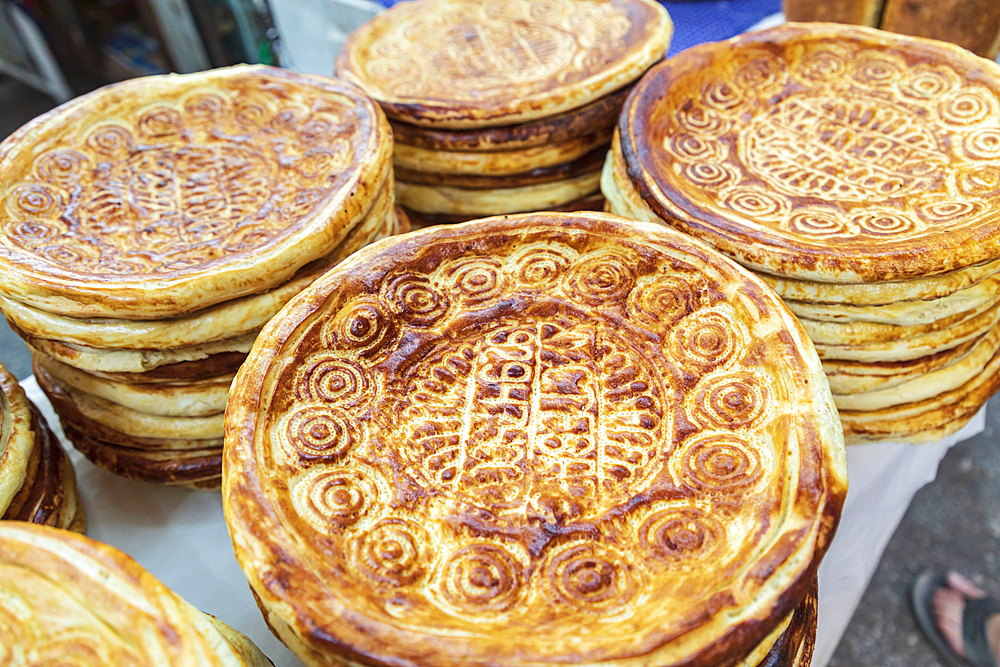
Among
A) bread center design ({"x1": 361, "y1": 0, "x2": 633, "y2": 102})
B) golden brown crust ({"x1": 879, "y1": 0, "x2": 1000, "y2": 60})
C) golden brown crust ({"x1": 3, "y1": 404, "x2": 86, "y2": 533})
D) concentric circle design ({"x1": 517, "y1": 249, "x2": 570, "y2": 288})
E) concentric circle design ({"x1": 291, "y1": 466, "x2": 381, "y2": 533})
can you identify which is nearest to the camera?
concentric circle design ({"x1": 291, "y1": 466, "x2": 381, "y2": 533})

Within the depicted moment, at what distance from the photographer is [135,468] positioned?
1861 mm

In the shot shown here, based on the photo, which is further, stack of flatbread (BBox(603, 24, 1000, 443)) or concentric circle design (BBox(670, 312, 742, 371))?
stack of flatbread (BBox(603, 24, 1000, 443))

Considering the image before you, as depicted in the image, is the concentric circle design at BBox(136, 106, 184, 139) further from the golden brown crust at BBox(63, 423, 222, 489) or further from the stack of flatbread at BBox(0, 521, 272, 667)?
the stack of flatbread at BBox(0, 521, 272, 667)

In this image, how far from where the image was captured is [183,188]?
6.68 ft

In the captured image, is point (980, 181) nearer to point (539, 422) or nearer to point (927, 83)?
point (927, 83)

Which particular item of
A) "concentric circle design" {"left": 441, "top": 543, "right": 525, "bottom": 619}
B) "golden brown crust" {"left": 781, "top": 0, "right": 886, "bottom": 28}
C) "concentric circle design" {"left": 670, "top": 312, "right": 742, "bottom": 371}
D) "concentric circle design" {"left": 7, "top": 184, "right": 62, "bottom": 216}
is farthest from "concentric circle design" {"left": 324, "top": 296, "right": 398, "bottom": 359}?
"golden brown crust" {"left": 781, "top": 0, "right": 886, "bottom": 28}

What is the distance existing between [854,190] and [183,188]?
182 centimetres

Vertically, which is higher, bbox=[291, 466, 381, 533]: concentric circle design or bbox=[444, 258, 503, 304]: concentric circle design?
bbox=[444, 258, 503, 304]: concentric circle design

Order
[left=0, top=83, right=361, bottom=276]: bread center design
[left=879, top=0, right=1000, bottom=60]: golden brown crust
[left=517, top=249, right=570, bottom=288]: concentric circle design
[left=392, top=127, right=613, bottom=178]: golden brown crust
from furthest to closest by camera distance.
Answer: [left=879, top=0, right=1000, bottom=60]: golden brown crust < [left=392, top=127, right=613, bottom=178]: golden brown crust < [left=0, top=83, right=361, bottom=276]: bread center design < [left=517, top=249, right=570, bottom=288]: concentric circle design

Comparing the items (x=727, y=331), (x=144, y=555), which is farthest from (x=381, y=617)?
(x=144, y=555)

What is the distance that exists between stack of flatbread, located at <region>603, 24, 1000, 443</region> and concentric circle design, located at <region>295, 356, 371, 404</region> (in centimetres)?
86

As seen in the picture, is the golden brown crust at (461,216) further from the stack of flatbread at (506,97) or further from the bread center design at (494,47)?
the bread center design at (494,47)

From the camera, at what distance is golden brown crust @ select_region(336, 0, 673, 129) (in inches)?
87.4

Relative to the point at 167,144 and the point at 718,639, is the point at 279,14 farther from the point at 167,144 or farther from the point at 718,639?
the point at 718,639
